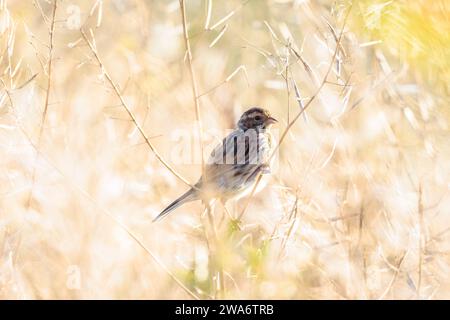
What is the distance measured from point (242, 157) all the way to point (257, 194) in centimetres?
36

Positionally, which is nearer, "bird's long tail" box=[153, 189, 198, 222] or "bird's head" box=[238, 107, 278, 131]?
"bird's long tail" box=[153, 189, 198, 222]

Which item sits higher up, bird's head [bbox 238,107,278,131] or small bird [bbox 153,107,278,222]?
bird's head [bbox 238,107,278,131]

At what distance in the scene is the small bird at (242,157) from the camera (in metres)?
5.05

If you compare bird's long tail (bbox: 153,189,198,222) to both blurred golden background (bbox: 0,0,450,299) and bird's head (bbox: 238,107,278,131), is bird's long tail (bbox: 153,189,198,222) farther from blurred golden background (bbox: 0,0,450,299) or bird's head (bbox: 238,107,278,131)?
bird's head (bbox: 238,107,278,131)

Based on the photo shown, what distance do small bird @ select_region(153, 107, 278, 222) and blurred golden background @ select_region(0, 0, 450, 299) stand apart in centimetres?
13

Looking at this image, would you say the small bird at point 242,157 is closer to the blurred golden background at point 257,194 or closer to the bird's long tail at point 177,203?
the blurred golden background at point 257,194

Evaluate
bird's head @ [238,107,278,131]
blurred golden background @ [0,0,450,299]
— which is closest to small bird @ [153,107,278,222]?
bird's head @ [238,107,278,131]

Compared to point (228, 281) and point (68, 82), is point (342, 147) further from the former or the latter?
point (68, 82)

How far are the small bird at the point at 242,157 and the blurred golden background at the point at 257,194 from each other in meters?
0.13

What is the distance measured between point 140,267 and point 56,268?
44cm

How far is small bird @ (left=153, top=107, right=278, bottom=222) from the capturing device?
5055 millimetres

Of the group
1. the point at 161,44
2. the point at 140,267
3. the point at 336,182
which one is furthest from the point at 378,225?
the point at 161,44

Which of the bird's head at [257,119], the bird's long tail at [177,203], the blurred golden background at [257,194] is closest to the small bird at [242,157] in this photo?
the bird's head at [257,119]
